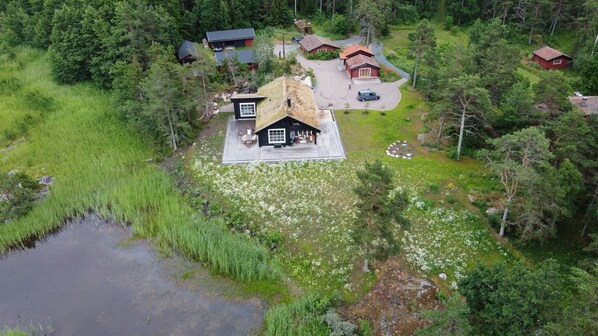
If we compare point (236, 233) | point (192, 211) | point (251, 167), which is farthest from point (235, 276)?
point (251, 167)

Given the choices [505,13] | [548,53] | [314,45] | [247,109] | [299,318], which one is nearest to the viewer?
[299,318]

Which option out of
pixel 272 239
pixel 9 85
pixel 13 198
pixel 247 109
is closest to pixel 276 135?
pixel 247 109

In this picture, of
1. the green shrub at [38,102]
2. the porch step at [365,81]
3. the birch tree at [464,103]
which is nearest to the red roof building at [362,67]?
the porch step at [365,81]

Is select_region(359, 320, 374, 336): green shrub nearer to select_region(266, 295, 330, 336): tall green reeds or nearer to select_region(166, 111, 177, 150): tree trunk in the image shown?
select_region(266, 295, 330, 336): tall green reeds

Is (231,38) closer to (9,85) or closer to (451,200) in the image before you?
(9,85)

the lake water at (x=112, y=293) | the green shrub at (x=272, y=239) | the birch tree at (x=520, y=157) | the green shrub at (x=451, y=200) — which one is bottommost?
the lake water at (x=112, y=293)

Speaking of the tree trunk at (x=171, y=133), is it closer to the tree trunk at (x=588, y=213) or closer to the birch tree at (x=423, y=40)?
the birch tree at (x=423, y=40)

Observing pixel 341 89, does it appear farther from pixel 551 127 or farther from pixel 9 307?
pixel 9 307
